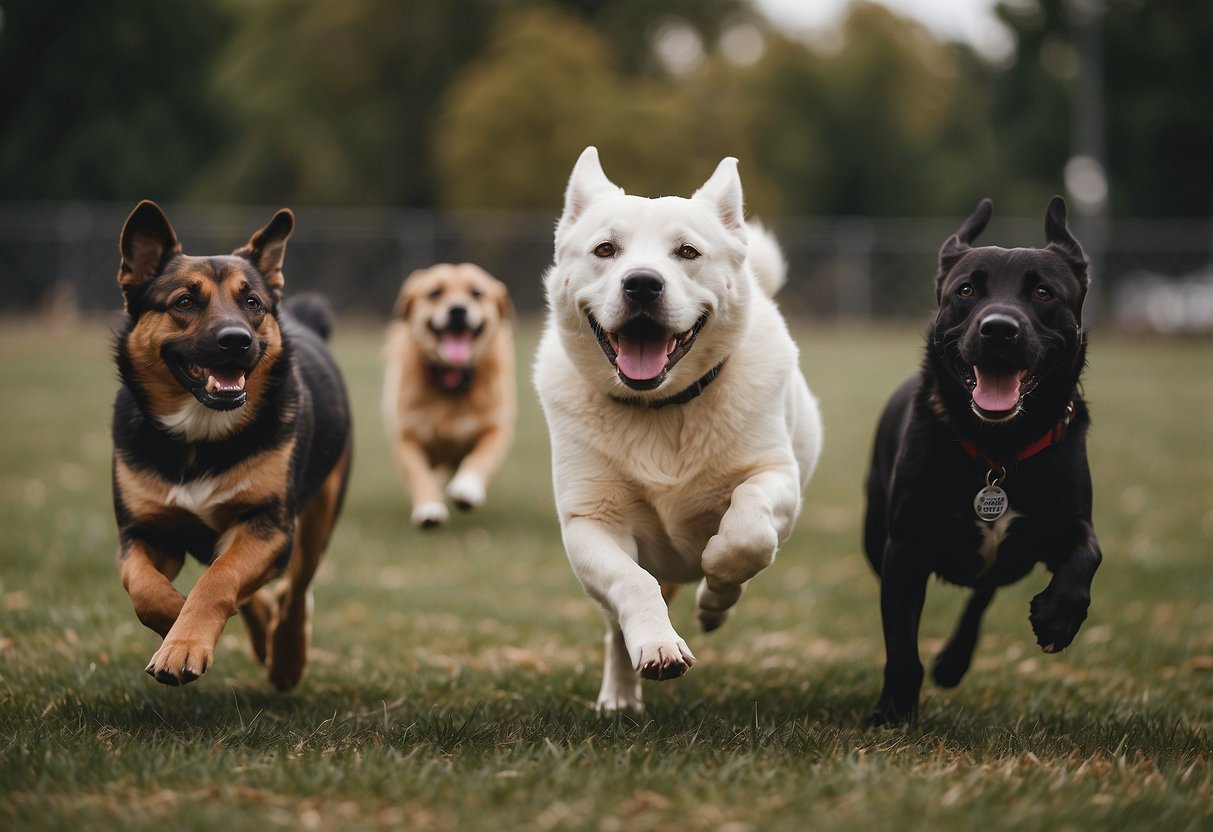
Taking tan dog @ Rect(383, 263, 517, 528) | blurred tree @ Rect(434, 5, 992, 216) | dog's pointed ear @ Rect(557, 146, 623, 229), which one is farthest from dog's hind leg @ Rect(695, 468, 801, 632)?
blurred tree @ Rect(434, 5, 992, 216)

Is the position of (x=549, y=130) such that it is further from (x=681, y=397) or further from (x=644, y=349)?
(x=644, y=349)

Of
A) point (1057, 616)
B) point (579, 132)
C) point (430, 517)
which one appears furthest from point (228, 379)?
point (579, 132)

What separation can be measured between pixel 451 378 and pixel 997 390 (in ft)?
19.4

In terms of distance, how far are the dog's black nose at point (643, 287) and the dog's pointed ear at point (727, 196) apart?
637mm

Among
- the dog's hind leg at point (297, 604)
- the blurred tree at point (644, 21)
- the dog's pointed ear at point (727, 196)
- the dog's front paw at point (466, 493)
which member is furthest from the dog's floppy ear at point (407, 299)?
the blurred tree at point (644, 21)

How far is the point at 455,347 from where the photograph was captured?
9.75 metres

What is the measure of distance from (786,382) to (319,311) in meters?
2.57

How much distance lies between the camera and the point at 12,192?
43.2m

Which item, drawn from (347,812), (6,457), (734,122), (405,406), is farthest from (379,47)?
(347,812)

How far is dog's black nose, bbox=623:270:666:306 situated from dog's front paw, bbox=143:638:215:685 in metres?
1.78

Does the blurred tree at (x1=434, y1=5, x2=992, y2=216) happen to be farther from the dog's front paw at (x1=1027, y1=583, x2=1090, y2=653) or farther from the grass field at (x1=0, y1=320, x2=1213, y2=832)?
the dog's front paw at (x1=1027, y1=583, x2=1090, y2=653)

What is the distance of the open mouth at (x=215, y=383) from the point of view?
4297mm

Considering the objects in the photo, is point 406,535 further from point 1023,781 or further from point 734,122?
point 734,122

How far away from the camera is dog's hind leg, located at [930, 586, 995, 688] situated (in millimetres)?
5184
